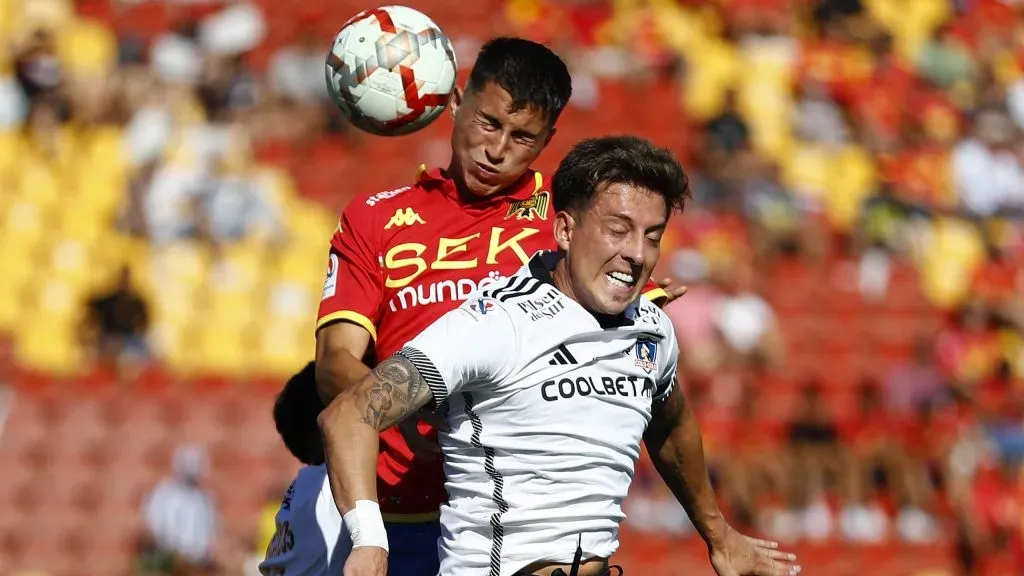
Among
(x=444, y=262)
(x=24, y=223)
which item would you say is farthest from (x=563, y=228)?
(x=24, y=223)

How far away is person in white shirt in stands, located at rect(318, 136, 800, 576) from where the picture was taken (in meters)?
4.04

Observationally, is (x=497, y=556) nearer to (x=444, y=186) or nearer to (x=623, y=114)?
(x=444, y=186)

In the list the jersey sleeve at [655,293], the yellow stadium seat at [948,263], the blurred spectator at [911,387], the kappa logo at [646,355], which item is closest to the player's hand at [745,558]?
the jersey sleeve at [655,293]

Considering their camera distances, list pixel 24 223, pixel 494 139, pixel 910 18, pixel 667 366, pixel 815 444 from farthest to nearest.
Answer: pixel 910 18, pixel 24 223, pixel 815 444, pixel 494 139, pixel 667 366

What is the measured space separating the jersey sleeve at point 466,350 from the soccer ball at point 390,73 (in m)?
1.61

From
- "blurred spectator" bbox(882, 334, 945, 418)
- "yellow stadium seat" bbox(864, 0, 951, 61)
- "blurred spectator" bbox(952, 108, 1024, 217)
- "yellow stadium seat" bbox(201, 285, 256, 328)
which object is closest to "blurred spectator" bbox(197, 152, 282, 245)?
Result: "yellow stadium seat" bbox(201, 285, 256, 328)

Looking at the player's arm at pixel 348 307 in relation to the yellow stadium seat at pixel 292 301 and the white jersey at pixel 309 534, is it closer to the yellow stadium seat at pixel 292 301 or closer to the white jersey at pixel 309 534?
the white jersey at pixel 309 534

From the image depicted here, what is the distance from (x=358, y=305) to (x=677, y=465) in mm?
1200

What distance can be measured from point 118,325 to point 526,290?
965cm

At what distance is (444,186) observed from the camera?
5383 mm

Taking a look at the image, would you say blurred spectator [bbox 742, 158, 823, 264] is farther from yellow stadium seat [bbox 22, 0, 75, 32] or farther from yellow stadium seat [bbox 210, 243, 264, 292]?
yellow stadium seat [bbox 22, 0, 75, 32]

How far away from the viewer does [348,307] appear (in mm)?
5102

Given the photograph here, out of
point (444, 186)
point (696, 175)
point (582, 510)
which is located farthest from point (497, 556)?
point (696, 175)

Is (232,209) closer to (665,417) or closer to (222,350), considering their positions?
(222,350)
